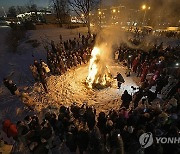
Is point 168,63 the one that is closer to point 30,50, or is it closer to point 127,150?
point 127,150

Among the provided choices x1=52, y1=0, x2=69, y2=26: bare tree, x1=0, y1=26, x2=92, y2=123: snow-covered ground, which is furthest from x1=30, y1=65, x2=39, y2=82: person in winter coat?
x1=52, y1=0, x2=69, y2=26: bare tree

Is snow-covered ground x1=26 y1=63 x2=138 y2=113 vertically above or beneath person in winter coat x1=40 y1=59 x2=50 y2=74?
beneath

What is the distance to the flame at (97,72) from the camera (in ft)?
41.4

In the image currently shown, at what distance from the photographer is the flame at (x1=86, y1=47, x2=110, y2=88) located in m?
12.6

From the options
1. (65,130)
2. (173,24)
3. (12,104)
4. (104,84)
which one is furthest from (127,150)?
(173,24)

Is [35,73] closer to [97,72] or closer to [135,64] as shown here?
[97,72]

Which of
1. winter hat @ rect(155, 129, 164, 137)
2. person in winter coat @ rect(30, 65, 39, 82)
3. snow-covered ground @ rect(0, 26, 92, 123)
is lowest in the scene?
snow-covered ground @ rect(0, 26, 92, 123)

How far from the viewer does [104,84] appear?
12539 millimetres

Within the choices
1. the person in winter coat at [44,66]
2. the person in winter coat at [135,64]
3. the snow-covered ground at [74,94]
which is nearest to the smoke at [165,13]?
the person in winter coat at [135,64]

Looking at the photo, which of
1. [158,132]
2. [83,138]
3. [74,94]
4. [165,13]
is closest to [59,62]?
[74,94]

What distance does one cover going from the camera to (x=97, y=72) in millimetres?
12680

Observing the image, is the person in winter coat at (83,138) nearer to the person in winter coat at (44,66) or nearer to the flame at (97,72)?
the flame at (97,72)

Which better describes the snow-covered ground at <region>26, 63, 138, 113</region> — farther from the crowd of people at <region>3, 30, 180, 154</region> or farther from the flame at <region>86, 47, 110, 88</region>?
the crowd of people at <region>3, 30, 180, 154</region>

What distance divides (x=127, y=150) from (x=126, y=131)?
110 cm
